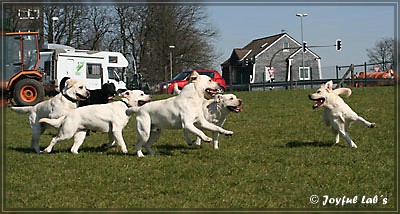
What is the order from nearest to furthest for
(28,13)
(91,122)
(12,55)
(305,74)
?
(91,122) < (12,55) < (28,13) < (305,74)

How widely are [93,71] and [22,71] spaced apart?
8.68m

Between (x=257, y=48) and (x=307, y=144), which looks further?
(x=257, y=48)

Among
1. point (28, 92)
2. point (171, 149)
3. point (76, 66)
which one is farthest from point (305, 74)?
point (171, 149)

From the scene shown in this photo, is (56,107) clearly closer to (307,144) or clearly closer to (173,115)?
(173,115)

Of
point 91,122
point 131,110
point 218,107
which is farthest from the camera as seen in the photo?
point 218,107

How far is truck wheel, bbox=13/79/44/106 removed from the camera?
877 inches

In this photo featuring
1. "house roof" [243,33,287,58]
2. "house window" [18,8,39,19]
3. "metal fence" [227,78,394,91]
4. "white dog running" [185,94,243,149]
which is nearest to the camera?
"white dog running" [185,94,243,149]

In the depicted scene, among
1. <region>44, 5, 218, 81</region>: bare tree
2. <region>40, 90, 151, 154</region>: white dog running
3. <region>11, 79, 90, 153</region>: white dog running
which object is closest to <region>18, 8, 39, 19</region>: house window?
<region>44, 5, 218, 81</region>: bare tree

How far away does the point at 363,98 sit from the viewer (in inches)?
754

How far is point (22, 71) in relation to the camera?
2405 centimetres

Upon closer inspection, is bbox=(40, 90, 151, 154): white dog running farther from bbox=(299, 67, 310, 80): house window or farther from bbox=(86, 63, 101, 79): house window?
bbox=(299, 67, 310, 80): house window

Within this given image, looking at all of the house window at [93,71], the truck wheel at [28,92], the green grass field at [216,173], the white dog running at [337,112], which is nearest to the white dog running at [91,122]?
the green grass field at [216,173]

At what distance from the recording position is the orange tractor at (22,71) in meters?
22.4

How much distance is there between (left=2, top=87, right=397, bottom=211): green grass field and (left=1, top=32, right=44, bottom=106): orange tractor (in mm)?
Result: 10490
